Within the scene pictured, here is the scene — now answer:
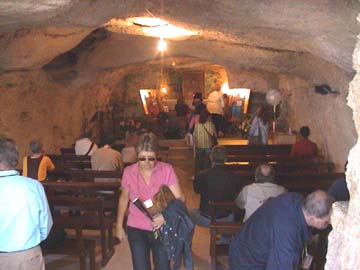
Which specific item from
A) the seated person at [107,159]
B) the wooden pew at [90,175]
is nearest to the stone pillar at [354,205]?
the wooden pew at [90,175]

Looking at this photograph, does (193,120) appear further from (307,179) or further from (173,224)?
(173,224)

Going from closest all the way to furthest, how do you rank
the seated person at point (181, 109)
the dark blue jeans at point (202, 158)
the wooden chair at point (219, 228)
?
the wooden chair at point (219, 228) → the dark blue jeans at point (202, 158) → the seated person at point (181, 109)

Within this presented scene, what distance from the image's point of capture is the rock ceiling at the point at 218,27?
4.81 metres

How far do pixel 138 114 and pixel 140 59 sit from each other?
687cm

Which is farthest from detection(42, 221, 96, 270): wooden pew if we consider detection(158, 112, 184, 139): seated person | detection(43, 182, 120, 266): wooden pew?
detection(158, 112, 184, 139): seated person

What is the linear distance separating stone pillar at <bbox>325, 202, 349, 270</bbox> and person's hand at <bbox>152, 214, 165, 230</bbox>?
1403 mm

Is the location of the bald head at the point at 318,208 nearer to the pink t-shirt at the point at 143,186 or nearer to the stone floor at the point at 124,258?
Result: the pink t-shirt at the point at 143,186

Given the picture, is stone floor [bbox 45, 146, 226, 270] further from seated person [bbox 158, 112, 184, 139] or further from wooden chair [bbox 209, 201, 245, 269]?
seated person [bbox 158, 112, 184, 139]

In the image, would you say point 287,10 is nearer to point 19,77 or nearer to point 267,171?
point 267,171

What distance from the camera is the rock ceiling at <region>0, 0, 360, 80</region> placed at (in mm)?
4812

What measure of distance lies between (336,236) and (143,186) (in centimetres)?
166

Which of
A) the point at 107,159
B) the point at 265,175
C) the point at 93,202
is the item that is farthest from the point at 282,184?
the point at 93,202

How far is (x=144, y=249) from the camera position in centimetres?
396

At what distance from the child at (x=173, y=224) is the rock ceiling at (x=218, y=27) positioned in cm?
227
